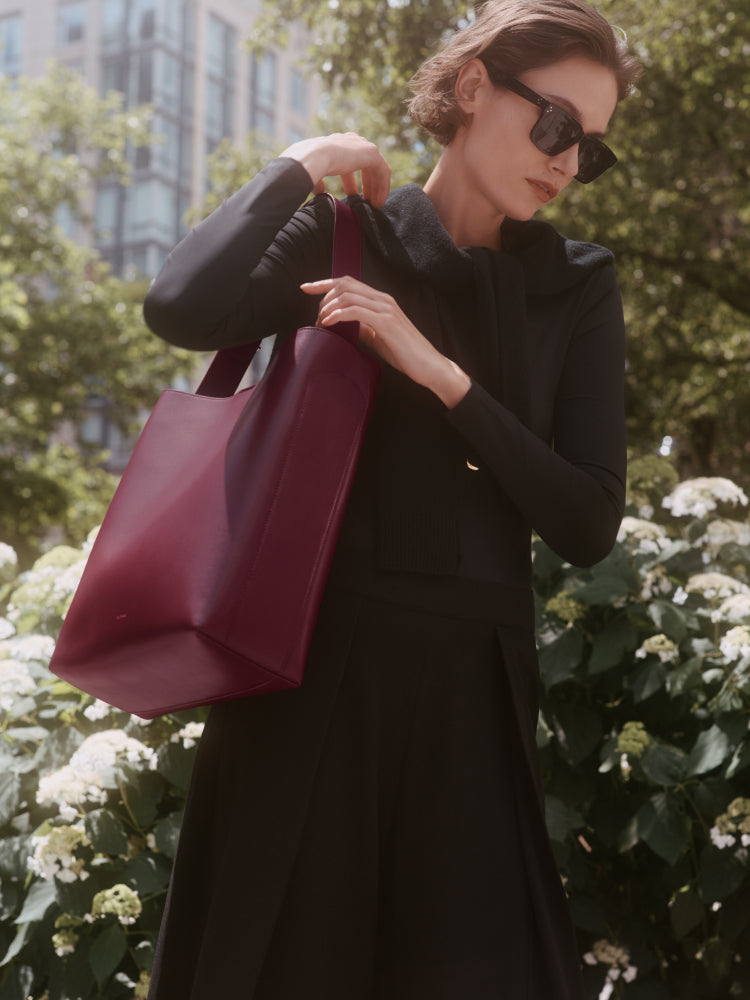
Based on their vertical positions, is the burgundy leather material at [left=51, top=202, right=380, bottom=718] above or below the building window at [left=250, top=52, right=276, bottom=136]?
above

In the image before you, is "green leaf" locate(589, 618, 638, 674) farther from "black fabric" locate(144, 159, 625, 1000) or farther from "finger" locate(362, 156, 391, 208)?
"finger" locate(362, 156, 391, 208)

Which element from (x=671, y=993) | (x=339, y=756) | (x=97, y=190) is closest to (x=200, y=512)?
(x=339, y=756)

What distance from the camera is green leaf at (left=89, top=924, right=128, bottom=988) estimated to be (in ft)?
8.89

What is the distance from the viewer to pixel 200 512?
60.0 inches

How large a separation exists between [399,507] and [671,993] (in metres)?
1.97

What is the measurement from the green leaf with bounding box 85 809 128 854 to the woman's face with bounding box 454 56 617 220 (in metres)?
1.77

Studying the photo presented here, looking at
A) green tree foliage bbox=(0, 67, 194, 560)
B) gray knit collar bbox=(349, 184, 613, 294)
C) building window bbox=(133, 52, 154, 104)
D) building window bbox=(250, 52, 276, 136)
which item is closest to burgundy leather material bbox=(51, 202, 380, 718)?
gray knit collar bbox=(349, 184, 613, 294)

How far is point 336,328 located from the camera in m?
1.59

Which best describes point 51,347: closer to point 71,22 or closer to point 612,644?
point 612,644

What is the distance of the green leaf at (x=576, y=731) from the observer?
2955mm

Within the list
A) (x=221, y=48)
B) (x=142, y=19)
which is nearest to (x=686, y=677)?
(x=142, y=19)

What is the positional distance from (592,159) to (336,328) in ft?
1.83

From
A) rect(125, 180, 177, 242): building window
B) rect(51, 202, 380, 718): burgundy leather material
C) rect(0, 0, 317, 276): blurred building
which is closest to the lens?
rect(51, 202, 380, 718): burgundy leather material

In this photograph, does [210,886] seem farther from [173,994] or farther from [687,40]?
[687,40]
